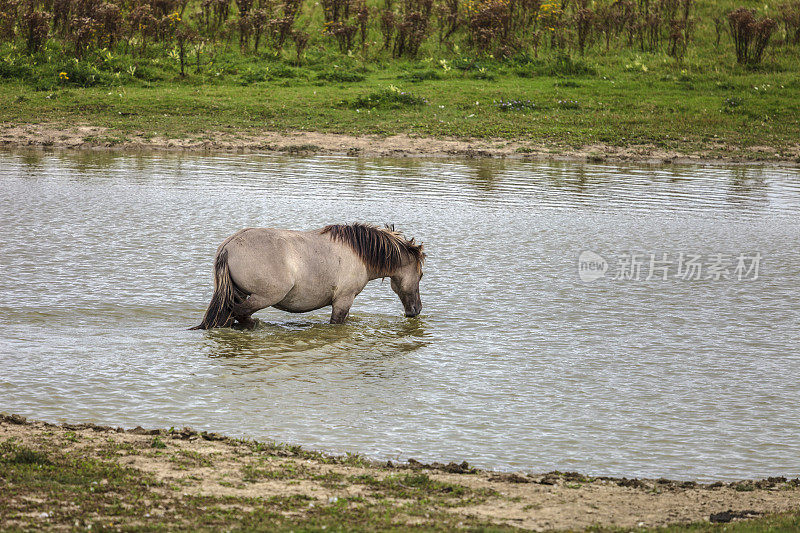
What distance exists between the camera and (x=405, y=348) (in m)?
8.68

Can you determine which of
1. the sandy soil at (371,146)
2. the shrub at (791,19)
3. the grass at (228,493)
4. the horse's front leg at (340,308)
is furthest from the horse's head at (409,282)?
the shrub at (791,19)

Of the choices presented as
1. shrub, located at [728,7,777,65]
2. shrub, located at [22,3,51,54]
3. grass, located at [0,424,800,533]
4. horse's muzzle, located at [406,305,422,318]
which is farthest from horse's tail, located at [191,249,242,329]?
shrub, located at [728,7,777,65]

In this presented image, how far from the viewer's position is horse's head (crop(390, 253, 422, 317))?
9.74m

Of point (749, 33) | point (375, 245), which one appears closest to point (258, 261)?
point (375, 245)

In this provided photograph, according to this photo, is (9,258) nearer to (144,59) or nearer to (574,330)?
(574,330)

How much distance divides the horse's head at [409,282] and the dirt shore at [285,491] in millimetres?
3957

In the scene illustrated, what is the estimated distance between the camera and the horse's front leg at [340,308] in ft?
30.5

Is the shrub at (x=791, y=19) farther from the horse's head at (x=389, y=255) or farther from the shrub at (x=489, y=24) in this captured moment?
the horse's head at (x=389, y=255)

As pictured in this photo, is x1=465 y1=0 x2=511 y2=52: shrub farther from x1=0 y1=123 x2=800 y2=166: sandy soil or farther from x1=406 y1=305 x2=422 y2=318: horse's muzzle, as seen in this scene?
x1=406 y1=305 x2=422 y2=318: horse's muzzle

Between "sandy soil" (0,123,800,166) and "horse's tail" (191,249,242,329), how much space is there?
12.2 metres

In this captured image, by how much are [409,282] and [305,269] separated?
1324 mm

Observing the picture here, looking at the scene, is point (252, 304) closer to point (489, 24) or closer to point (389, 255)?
point (389, 255)

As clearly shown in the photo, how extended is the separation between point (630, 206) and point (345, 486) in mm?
11714

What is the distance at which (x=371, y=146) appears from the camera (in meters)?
20.9
